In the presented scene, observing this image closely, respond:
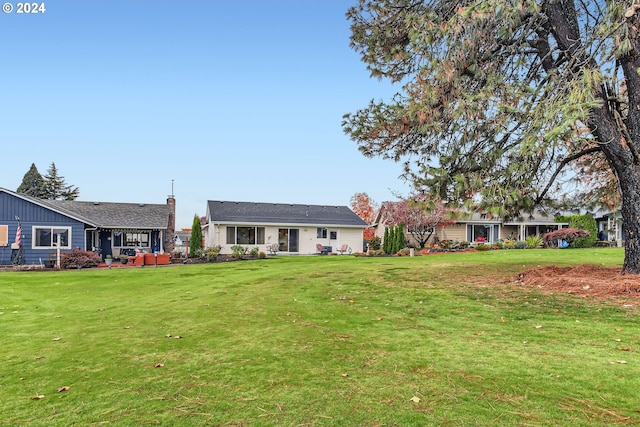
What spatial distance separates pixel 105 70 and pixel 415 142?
14.2 metres

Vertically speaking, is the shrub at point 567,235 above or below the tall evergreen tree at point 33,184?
below

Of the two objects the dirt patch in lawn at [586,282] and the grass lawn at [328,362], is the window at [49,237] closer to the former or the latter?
A: the grass lawn at [328,362]

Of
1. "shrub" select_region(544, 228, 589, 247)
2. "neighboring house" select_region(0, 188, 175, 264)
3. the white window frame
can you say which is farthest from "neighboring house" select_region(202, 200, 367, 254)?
"shrub" select_region(544, 228, 589, 247)

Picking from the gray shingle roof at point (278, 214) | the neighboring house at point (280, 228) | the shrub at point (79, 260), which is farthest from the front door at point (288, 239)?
the shrub at point (79, 260)

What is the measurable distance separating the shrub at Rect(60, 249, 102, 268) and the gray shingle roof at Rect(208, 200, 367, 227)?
9286 millimetres

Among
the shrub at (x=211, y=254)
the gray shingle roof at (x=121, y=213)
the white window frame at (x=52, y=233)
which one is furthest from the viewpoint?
the gray shingle roof at (x=121, y=213)

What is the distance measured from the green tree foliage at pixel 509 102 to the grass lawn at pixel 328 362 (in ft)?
9.49

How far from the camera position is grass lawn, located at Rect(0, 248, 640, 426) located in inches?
128

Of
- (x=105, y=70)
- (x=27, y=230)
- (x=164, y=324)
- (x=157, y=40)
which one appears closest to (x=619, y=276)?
(x=164, y=324)

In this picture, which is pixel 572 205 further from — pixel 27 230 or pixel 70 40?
pixel 27 230

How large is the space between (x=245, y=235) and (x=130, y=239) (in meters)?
8.46

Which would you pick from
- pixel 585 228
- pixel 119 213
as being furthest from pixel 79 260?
pixel 585 228

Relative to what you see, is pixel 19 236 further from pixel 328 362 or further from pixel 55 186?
pixel 55 186

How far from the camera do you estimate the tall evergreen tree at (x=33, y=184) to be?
54325 mm
